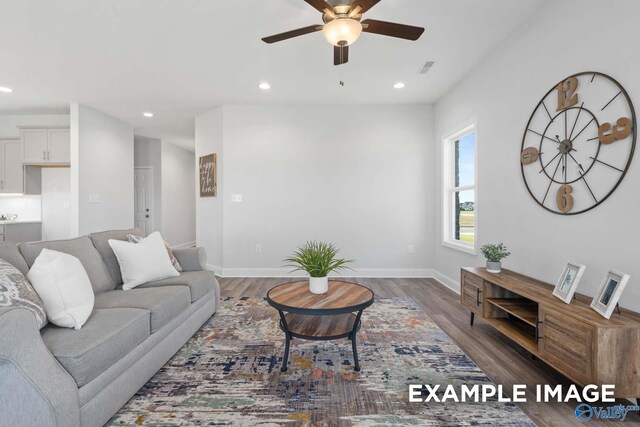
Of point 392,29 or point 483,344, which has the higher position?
point 392,29

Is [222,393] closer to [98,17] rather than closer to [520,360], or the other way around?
[520,360]

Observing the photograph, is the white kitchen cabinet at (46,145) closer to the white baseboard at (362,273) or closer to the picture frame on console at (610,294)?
the white baseboard at (362,273)

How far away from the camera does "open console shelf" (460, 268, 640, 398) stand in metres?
1.44

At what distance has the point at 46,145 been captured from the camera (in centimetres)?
494

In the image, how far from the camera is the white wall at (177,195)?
709 centimetres

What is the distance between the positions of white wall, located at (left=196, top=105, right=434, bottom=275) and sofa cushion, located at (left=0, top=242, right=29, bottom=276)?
294cm

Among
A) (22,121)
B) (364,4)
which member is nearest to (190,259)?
(364,4)

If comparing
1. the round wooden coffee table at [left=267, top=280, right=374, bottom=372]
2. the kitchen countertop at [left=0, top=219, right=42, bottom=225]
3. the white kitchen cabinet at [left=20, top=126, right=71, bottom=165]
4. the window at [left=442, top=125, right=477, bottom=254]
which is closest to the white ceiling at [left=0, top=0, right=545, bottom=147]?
the white kitchen cabinet at [left=20, top=126, right=71, bottom=165]

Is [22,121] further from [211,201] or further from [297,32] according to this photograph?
[297,32]

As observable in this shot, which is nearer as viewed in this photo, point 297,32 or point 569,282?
point 569,282

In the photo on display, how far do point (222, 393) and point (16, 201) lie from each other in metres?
6.13

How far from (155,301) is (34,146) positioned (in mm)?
5046

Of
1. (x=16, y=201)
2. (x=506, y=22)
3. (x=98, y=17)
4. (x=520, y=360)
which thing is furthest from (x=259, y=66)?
(x=16, y=201)

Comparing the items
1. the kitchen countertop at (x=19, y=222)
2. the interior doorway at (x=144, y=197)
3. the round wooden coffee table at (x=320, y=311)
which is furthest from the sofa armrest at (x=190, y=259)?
the interior doorway at (x=144, y=197)
